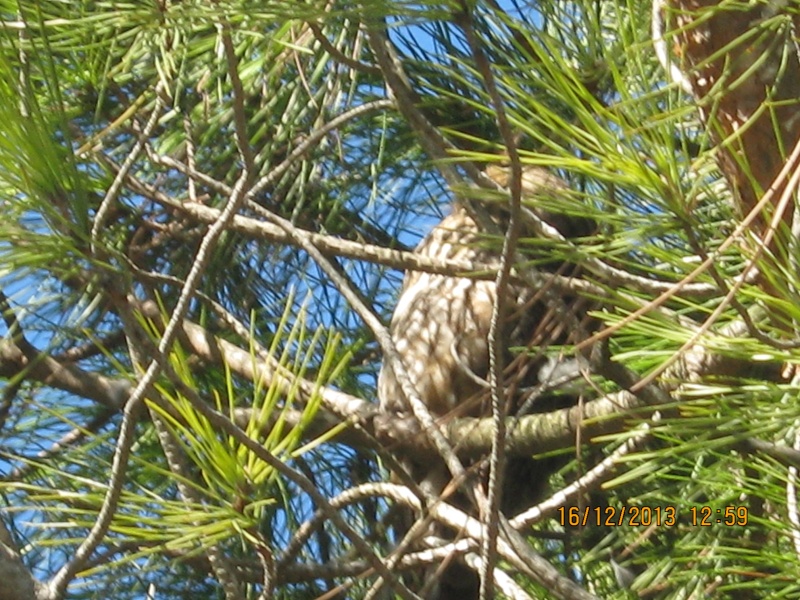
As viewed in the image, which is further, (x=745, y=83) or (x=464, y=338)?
(x=464, y=338)

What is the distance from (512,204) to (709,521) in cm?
92

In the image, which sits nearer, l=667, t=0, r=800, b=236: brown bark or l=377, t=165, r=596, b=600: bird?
l=667, t=0, r=800, b=236: brown bark

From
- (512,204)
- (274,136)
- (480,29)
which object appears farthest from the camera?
(274,136)

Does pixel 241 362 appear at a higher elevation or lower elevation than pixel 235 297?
lower

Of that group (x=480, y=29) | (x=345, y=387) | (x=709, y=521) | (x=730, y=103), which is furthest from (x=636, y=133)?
(x=345, y=387)

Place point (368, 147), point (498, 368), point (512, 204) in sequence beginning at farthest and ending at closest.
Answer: point (368, 147) < point (498, 368) < point (512, 204)

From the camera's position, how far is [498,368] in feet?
3.76

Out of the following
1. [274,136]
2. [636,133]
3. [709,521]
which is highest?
[274,136]

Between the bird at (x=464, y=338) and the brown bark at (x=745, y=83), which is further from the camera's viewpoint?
the bird at (x=464, y=338)

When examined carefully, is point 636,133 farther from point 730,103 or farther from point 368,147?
point 368,147

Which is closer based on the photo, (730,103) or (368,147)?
(730,103)

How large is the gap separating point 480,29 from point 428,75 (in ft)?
0.71

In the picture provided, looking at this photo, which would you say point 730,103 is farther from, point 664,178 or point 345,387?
point 345,387

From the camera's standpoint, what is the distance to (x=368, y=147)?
2295mm
